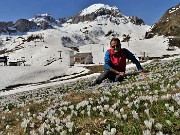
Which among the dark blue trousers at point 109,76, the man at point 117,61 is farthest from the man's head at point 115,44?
the dark blue trousers at point 109,76

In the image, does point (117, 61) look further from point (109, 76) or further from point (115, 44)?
point (115, 44)

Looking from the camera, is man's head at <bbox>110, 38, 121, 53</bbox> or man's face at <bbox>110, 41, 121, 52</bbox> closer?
man's head at <bbox>110, 38, 121, 53</bbox>

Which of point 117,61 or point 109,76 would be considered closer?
point 117,61

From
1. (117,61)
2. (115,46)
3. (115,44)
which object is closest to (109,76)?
(117,61)

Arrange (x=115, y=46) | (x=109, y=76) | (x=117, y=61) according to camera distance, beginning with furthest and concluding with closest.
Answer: (x=109, y=76)
(x=117, y=61)
(x=115, y=46)

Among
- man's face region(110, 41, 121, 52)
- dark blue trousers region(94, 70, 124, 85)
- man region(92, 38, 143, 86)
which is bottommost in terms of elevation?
dark blue trousers region(94, 70, 124, 85)

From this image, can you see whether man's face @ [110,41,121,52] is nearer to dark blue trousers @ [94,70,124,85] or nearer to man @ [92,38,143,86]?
man @ [92,38,143,86]

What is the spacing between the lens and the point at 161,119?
8.18 metres

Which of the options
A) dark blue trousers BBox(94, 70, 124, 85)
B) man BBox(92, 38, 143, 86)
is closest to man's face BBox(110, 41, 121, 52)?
man BBox(92, 38, 143, 86)

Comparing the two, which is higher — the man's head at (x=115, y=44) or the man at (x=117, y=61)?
the man's head at (x=115, y=44)

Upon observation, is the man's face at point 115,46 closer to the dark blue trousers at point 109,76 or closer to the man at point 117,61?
the man at point 117,61

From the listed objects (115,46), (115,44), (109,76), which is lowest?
(109,76)

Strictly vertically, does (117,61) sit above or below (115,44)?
below

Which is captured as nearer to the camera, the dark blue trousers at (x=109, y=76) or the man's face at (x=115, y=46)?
the man's face at (x=115, y=46)
